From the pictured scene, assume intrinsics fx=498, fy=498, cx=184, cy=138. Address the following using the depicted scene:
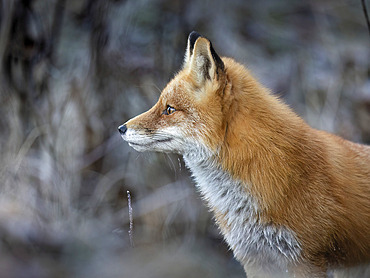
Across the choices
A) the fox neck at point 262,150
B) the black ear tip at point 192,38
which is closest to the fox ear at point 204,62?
the fox neck at point 262,150

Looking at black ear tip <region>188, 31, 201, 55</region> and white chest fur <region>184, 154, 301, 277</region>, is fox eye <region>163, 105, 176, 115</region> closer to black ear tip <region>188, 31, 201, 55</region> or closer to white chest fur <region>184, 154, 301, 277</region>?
white chest fur <region>184, 154, 301, 277</region>

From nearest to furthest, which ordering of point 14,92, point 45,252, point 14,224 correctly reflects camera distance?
point 45,252 → point 14,224 → point 14,92

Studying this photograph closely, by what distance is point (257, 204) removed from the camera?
11.4 feet

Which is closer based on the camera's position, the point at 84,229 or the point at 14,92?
the point at 84,229

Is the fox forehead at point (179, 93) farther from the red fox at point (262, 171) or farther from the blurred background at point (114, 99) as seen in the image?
the blurred background at point (114, 99)

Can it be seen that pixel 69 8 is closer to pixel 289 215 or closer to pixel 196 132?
pixel 196 132

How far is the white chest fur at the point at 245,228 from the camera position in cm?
→ 340

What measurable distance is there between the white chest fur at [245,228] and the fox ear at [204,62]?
23.4 inches

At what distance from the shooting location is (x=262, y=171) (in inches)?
137

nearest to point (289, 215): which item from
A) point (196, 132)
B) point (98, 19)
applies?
point (196, 132)

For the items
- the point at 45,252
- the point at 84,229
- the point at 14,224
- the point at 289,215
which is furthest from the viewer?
the point at 84,229

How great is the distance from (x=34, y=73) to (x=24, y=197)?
1660 millimetres

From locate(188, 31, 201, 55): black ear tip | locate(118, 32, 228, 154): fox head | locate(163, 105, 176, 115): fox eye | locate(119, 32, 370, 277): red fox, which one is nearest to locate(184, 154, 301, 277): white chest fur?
locate(119, 32, 370, 277): red fox

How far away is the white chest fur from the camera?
3.40 m
